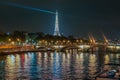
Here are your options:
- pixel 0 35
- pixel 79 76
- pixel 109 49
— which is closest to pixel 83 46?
pixel 109 49

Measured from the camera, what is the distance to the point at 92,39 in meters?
139

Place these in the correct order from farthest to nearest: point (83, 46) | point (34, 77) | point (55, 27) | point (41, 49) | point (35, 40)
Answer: point (55, 27), point (35, 40), point (83, 46), point (41, 49), point (34, 77)

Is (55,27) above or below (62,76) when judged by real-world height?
above

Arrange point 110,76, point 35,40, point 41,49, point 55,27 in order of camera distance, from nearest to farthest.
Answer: point 110,76 < point 41,49 < point 35,40 < point 55,27

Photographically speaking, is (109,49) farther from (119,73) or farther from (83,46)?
(119,73)

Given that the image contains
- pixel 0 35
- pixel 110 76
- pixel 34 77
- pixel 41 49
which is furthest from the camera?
pixel 41 49

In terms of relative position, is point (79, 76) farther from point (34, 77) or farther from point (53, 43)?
point (53, 43)

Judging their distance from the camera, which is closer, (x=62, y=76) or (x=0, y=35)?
(x=62, y=76)

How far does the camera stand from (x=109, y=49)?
392 feet

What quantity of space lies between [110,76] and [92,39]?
368 feet

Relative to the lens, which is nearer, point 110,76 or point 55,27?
point 110,76

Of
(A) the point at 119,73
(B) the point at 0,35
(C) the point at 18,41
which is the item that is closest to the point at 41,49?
(C) the point at 18,41

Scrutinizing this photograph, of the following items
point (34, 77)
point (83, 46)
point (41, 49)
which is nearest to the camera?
point (34, 77)

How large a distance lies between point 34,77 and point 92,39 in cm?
10654
